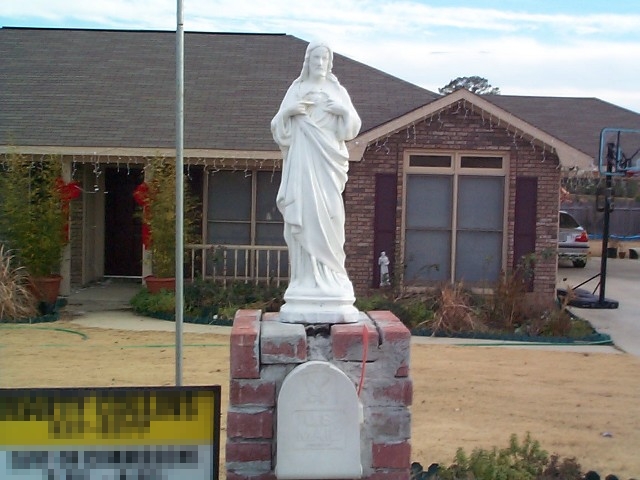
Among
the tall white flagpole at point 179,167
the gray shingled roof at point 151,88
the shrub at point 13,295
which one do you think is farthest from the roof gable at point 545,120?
the tall white flagpole at point 179,167

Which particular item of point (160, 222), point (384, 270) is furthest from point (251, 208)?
point (384, 270)

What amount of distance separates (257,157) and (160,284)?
8.17ft

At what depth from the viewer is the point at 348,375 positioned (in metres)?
4.29

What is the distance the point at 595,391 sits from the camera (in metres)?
8.19

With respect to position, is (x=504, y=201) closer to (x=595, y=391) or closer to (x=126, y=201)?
(x=595, y=391)

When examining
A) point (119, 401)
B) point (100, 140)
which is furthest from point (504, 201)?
point (119, 401)

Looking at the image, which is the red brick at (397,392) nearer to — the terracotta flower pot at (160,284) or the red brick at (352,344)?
the red brick at (352,344)

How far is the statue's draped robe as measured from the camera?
458cm

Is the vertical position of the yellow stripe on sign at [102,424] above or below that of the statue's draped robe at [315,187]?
below

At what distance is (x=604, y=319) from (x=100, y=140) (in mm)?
8486

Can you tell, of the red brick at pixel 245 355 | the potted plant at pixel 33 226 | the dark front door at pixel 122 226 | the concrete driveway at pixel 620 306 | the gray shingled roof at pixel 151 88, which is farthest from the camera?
the dark front door at pixel 122 226

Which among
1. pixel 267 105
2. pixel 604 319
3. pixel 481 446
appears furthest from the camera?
pixel 267 105

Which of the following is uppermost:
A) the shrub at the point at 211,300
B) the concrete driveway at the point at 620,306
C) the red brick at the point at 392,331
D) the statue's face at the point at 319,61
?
the statue's face at the point at 319,61

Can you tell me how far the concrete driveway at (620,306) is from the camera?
11578 millimetres
